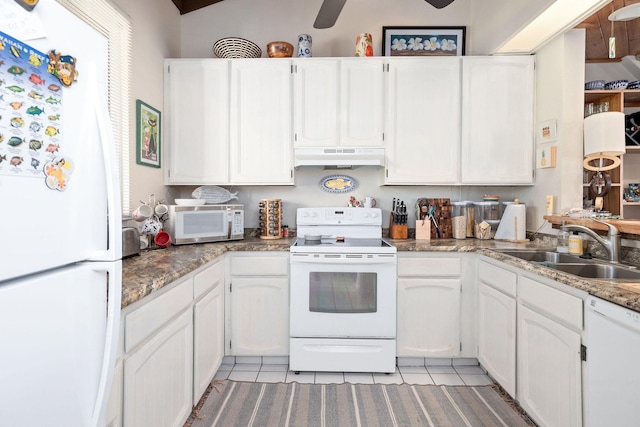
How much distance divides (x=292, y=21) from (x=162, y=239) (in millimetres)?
2173

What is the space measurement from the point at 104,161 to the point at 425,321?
7.25 ft

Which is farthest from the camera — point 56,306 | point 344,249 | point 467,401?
point 344,249

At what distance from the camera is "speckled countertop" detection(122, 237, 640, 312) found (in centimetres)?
121

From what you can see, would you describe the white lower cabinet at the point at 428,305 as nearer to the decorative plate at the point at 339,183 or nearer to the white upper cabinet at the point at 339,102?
the decorative plate at the point at 339,183

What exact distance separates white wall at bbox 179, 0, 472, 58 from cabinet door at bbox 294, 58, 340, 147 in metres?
0.44

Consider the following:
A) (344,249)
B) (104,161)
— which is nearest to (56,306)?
(104,161)

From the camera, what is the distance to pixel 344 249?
230cm

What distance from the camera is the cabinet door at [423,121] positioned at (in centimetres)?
266

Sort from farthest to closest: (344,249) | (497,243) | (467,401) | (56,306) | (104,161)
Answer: (497,243) → (344,249) → (467,401) → (104,161) → (56,306)

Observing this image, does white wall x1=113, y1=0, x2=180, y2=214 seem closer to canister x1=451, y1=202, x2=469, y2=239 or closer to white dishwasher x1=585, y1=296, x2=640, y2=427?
canister x1=451, y1=202, x2=469, y2=239

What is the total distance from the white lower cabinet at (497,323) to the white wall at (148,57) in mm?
2381

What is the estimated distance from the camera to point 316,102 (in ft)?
8.77

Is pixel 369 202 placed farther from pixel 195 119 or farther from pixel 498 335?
pixel 195 119

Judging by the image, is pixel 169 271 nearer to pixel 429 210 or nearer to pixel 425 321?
pixel 425 321
